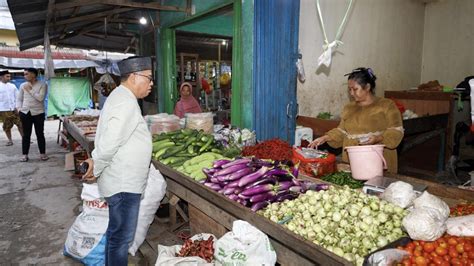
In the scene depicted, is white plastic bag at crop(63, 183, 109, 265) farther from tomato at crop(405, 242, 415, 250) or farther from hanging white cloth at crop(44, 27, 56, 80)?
hanging white cloth at crop(44, 27, 56, 80)

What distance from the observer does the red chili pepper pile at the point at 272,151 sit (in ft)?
11.3

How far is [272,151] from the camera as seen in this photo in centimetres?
347

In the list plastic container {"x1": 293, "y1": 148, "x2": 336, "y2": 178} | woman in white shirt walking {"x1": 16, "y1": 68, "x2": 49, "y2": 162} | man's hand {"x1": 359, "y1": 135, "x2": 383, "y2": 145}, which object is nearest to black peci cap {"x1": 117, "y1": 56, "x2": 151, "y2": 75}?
plastic container {"x1": 293, "y1": 148, "x2": 336, "y2": 178}

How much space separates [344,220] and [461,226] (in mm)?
646

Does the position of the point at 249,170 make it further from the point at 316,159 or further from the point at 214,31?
the point at 214,31

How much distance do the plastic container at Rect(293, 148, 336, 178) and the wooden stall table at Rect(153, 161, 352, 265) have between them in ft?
3.11

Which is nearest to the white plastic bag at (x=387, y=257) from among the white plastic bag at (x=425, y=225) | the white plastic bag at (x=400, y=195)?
the white plastic bag at (x=425, y=225)

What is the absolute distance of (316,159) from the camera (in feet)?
10.3

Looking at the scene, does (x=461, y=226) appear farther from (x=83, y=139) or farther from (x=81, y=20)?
(x=81, y=20)

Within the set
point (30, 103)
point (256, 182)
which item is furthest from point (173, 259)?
point (30, 103)

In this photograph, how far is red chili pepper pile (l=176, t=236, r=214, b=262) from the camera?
8.79 feet

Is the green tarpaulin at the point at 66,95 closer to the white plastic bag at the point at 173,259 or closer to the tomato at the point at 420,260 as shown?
the white plastic bag at the point at 173,259

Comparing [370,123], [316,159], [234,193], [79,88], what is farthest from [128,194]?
[79,88]

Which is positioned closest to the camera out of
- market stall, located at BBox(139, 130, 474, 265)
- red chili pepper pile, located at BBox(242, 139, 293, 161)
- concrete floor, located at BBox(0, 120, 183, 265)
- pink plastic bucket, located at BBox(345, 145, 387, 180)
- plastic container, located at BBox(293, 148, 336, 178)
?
market stall, located at BBox(139, 130, 474, 265)
